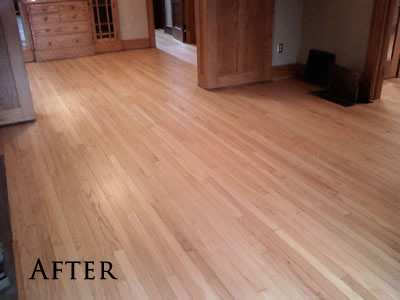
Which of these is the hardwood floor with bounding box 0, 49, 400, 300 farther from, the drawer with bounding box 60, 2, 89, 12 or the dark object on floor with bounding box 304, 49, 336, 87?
the drawer with bounding box 60, 2, 89, 12

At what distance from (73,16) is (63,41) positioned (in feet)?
1.41

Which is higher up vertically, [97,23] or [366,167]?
[97,23]

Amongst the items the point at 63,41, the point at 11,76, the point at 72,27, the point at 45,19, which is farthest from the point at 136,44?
the point at 11,76

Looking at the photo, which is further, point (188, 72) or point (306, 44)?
point (188, 72)

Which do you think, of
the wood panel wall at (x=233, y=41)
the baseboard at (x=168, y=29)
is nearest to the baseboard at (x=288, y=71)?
the wood panel wall at (x=233, y=41)

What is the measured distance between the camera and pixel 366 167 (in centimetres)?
268

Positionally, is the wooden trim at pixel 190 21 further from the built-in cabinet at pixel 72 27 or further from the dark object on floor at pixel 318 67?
the dark object on floor at pixel 318 67

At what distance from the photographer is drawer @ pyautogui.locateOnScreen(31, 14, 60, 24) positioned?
5.85 meters

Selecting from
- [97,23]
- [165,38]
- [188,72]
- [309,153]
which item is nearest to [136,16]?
[97,23]

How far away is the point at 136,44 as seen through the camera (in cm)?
681

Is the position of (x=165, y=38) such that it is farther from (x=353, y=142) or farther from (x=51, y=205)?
(x=51, y=205)

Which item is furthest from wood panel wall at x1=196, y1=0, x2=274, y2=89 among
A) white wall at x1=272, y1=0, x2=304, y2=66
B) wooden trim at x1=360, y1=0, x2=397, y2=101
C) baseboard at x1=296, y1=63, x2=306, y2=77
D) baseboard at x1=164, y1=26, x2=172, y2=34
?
baseboard at x1=164, y1=26, x2=172, y2=34

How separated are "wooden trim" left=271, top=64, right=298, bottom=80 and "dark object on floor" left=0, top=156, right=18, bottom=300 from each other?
3397 mm

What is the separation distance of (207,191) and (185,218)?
31 cm
